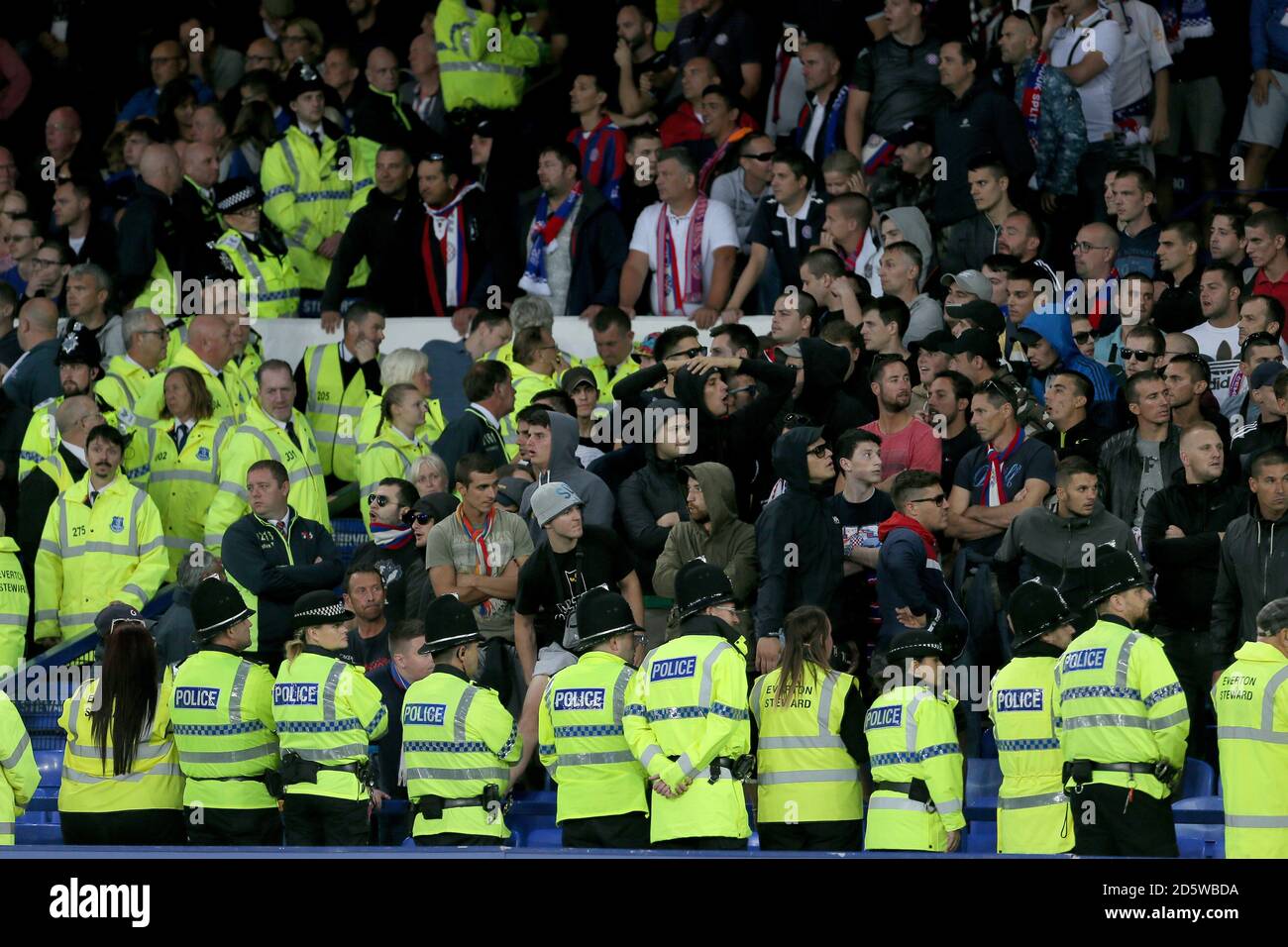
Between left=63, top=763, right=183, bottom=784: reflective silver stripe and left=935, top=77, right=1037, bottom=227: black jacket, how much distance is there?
23.2ft

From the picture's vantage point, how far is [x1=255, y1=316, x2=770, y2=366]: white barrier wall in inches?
584

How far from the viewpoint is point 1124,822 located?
9164mm

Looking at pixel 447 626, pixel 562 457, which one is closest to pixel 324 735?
pixel 447 626

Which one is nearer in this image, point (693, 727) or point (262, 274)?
point (693, 727)

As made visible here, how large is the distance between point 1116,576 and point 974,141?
20.2 feet

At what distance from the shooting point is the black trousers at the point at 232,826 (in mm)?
10164

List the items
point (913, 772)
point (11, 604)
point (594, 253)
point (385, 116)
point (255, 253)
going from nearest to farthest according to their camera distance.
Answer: point (913, 772), point (11, 604), point (594, 253), point (255, 253), point (385, 116)

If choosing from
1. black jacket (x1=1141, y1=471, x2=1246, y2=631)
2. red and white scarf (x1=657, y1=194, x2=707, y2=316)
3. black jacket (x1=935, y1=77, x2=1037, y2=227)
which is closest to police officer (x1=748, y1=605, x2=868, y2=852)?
black jacket (x1=1141, y1=471, x2=1246, y2=631)

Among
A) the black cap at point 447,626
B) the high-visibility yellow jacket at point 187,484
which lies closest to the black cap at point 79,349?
the high-visibility yellow jacket at point 187,484

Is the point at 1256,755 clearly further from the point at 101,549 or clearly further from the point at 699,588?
the point at 101,549

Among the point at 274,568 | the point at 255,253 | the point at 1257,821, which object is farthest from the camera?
the point at 255,253

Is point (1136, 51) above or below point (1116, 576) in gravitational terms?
above

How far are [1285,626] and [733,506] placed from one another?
10.5 ft
